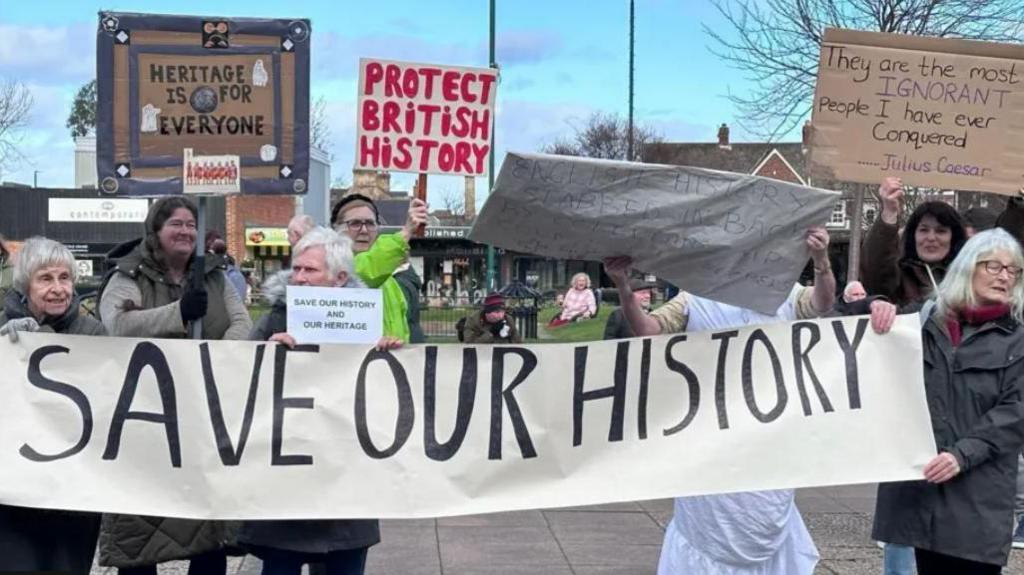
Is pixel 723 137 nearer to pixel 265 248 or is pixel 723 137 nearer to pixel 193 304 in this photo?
pixel 265 248

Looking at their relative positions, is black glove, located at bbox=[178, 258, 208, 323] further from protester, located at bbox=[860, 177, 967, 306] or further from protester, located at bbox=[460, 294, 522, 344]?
protester, located at bbox=[460, 294, 522, 344]

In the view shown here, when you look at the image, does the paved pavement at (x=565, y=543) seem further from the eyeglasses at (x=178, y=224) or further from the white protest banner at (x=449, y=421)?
the eyeglasses at (x=178, y=224)

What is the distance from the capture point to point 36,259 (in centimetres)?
380

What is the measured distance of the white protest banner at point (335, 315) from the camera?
3.88 m

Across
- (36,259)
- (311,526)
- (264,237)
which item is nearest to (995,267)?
(311,526)

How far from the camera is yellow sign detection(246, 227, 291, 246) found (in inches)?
1962

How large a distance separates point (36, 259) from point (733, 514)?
262 centimetres

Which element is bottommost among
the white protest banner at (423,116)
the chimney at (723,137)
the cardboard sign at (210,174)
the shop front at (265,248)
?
the shop front at (265,248)

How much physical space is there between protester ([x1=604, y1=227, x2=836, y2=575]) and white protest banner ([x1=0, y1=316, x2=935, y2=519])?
119 mm

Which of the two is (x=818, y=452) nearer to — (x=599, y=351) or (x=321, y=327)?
(x=599, y=351)

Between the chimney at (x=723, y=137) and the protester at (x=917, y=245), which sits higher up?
the chimney at (x=723, y=137)

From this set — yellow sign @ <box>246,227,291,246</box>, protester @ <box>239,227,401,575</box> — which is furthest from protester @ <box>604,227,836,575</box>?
yellow sign @ <box>246,227,291,246</box>

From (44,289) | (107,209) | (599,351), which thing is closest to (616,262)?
(599,351)

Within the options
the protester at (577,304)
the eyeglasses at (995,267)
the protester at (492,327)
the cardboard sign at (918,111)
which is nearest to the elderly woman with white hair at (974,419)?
the eyeglasses at (995,267)
